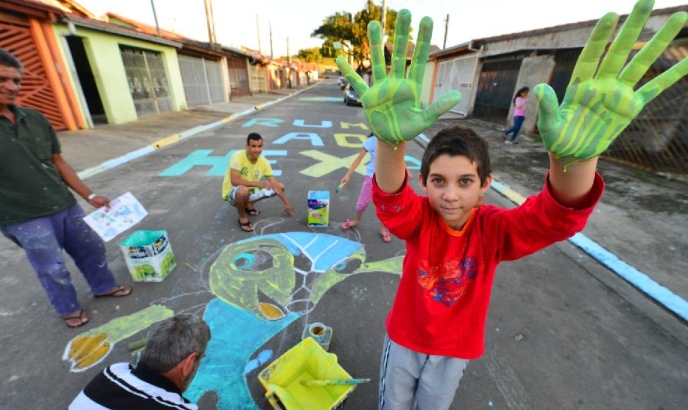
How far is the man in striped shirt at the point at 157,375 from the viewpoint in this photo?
119 cm

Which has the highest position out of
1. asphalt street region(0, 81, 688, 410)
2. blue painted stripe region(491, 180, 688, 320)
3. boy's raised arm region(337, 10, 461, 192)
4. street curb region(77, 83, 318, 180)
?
boy's raised arm region(337, 10, 461, 192)

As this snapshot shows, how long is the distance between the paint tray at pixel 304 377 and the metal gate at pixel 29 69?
9573mm

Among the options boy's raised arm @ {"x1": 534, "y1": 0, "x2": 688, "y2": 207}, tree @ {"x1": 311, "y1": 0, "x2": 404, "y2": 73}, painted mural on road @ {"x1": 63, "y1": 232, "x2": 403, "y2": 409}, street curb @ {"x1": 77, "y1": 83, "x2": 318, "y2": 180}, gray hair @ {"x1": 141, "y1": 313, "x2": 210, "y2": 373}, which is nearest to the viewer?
boy's raised arm @ {"x1": 534, "y1": 0, "x2": 688, "y2": 207}

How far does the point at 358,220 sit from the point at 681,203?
5457 mm

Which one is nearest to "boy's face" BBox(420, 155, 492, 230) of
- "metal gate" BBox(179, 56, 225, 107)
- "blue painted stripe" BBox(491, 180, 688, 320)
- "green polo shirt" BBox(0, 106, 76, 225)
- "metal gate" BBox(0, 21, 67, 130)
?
"green polo shirt" BBox(0, 106, 76, 225)

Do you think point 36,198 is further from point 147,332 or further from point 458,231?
point 458,231

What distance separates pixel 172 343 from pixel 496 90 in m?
13.8

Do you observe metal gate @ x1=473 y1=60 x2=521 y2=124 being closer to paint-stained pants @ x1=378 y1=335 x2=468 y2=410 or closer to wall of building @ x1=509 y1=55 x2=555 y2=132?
wall of building @ x1=509 y1=55 x2=555 y2=132

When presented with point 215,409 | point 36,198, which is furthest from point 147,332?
point 36,198

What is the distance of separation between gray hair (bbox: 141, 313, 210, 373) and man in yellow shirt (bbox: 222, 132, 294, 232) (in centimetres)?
249

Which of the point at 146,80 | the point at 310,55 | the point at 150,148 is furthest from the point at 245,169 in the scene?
the point at 310,55

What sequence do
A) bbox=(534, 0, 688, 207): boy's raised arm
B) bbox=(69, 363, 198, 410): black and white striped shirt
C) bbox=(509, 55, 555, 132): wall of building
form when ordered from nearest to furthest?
1. bbox=(534, 0, 688, 207): boy's raised arm
2. bbox=(69, 363, 198, 410): black and white striped shirt
3. bbox=(509, 55, 555, 132): wall of building

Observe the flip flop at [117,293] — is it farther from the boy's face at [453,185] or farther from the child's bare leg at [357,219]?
Answer: the boy's face at [453,185]

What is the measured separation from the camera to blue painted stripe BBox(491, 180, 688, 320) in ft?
9.05
